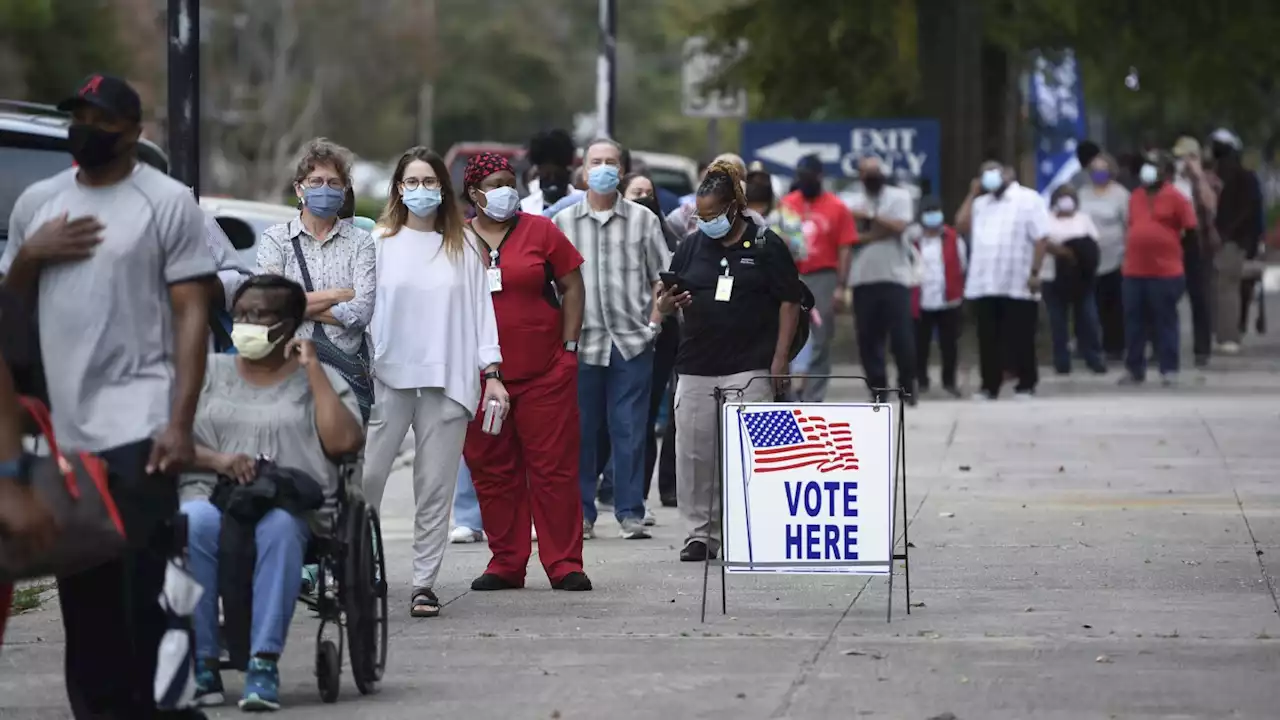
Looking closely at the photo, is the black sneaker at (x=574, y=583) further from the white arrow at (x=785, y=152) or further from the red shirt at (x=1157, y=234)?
the white arrow at (x=785, y=152)

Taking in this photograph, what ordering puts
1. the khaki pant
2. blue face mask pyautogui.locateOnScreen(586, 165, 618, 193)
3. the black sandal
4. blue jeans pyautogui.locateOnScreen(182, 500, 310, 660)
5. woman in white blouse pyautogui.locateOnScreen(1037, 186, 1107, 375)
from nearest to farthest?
blue jeans pyautogui.locateOnScreen(182, 500, 310, 660), the black sandal, blue face mask pyautogui.locateOnScreen(586, 165, 618, 193), woman in white blouse pyautogui.locateOnScreen(1037, 186, 1107, 375), the khaki pant

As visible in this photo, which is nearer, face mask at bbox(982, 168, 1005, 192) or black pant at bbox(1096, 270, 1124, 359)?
face mask at bbox(982, 168, 1005, 192)

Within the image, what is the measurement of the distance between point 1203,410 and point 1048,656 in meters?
10.1

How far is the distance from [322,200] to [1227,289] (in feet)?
53.2

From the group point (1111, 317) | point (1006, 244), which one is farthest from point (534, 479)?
point (1111, 317)

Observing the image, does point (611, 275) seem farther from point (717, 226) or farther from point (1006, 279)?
point (1006, 279)

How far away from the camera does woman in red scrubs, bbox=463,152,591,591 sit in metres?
10.2

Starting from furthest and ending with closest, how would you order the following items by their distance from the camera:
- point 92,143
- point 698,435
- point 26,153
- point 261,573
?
point 26,153
point 698,435
point 261,573
point 92,143

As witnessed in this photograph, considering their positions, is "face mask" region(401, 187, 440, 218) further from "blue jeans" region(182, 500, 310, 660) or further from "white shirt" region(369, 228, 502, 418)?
"blue jeans" region(182, 500, 310, 660)

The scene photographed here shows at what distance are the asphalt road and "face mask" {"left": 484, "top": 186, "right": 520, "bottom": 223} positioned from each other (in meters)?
1.53

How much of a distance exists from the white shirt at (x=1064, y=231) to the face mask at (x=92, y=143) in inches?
616

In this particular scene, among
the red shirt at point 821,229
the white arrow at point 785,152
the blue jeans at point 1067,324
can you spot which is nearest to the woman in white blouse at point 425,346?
the red shirt at point 821,229

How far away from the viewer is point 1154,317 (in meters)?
20.2

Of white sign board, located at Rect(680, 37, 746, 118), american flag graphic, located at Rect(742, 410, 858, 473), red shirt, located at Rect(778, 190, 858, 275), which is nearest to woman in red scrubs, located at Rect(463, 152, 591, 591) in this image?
american flag graphic, located at Rect(742, 410, 858, 473)
